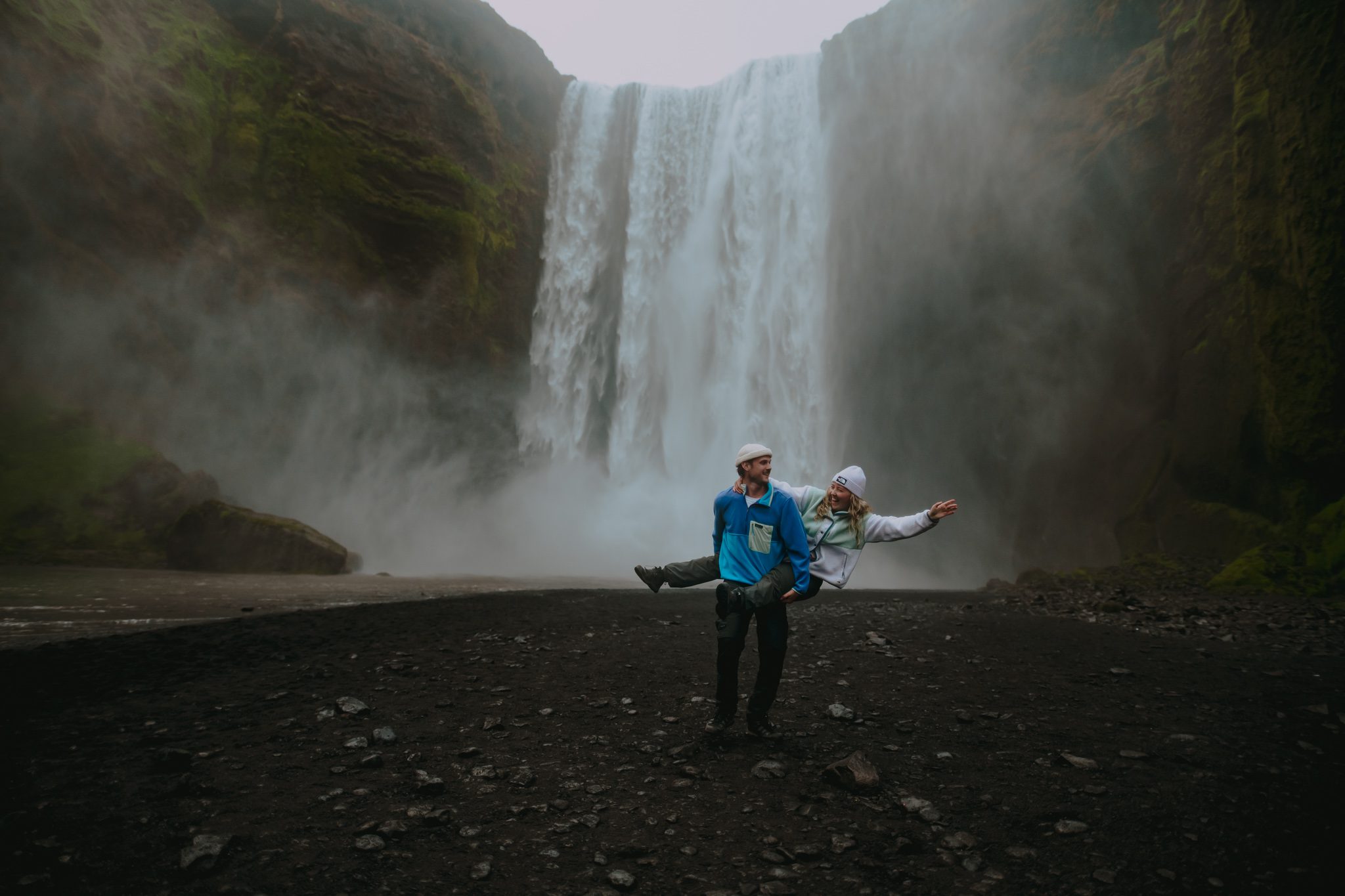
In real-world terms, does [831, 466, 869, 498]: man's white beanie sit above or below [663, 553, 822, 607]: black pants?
above

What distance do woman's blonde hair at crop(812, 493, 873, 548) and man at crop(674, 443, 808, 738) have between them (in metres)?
0.37

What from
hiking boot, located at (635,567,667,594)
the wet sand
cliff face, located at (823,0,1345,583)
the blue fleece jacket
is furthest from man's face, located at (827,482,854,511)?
cliff face, located at (823,0,1345,583)

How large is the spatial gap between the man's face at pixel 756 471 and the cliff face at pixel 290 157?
20.8 m

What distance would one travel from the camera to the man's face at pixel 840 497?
14.6 feet

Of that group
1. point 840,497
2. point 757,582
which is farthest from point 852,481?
point 757,582

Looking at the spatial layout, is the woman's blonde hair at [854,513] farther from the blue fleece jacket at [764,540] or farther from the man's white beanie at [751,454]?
the man's white beanie at [751,454]

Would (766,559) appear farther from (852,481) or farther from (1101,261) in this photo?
(1101,261)

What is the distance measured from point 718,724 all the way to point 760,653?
0.56 meters

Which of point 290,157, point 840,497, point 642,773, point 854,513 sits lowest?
point 642,773

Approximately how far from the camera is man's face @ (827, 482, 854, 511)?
446 centimetres

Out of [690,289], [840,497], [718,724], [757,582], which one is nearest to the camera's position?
[757,582]

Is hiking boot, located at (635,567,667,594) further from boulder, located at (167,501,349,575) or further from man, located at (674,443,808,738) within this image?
boulder, located at (167,501,349,575)

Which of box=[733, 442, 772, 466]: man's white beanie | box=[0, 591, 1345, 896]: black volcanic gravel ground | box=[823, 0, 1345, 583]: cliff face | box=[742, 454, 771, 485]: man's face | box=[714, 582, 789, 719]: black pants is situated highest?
box=[823, 0, 1345, 583]: cliff face

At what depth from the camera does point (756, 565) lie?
4.17 metres
